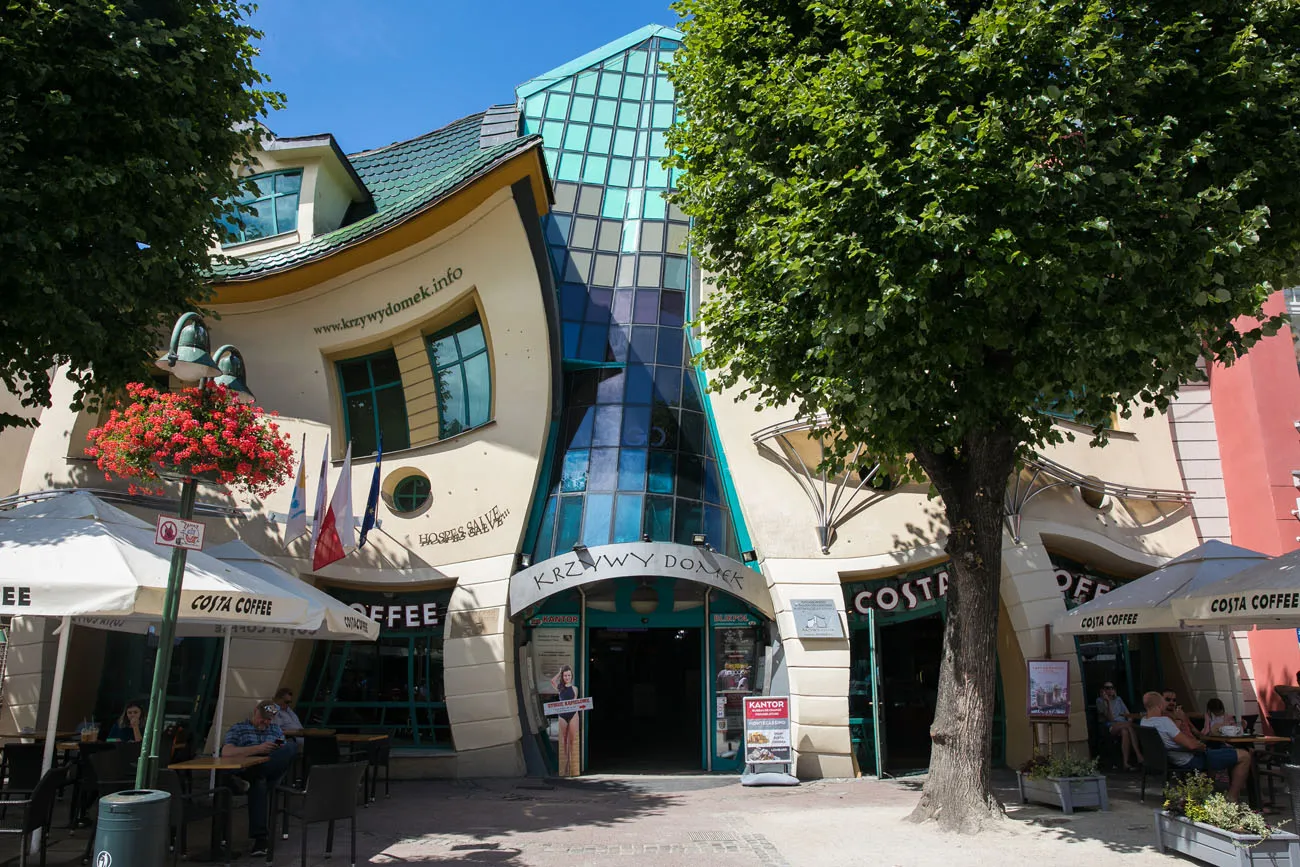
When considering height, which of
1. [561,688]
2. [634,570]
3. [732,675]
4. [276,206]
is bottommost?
[561,688]

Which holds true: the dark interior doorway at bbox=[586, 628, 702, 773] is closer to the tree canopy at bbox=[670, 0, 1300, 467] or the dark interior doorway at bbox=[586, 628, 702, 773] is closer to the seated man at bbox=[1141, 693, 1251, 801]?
the seated man at bbox=[1141, 693, 1251, 801]

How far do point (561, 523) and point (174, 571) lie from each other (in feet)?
27.3

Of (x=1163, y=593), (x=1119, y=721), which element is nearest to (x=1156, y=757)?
(x=1163, y=593)

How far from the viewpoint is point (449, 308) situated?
16781mm

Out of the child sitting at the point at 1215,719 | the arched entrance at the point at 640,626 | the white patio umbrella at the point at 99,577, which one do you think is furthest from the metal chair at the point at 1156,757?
the white patio umbrella at the point at 99,577

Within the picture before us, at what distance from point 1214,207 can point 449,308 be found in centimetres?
1248

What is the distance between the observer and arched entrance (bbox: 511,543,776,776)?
14.1 m

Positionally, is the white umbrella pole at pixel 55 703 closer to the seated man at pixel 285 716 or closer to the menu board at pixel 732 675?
the seated man at pixel 285 716

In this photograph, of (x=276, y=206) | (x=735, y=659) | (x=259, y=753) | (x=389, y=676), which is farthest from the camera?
(x=276, y=206)

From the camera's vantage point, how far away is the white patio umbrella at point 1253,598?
8883 mm

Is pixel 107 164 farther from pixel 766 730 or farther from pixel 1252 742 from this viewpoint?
pixel 1252 742

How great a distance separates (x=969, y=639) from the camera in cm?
984

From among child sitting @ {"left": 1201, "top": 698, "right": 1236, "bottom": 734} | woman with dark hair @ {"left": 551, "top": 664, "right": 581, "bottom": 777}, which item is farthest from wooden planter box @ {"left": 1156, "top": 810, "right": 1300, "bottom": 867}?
woman with dark hair @ {"left": 551, "top": 664, "right": 581, "bottom": 777}

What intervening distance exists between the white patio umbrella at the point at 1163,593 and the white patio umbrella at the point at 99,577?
398 inches
